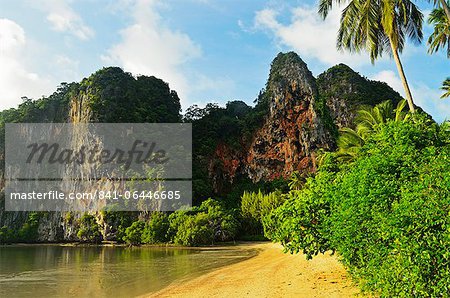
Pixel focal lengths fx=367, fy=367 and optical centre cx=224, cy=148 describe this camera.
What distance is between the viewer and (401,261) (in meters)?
5.62

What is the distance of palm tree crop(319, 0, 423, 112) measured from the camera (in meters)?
15.2

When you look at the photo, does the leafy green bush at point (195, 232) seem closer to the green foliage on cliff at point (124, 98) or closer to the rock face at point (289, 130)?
the rock face at point (289, 130)

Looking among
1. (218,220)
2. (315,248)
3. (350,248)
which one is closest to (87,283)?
(315,248)

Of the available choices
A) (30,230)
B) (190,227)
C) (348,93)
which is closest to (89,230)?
(30,230)

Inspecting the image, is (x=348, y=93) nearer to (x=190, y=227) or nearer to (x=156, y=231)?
(x=190, y=227)

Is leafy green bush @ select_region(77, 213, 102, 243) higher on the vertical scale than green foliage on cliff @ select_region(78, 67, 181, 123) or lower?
lower

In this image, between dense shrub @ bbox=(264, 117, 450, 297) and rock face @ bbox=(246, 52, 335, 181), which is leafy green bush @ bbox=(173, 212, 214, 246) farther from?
dense shrub @ bbox=(264, 117, 450, 297)

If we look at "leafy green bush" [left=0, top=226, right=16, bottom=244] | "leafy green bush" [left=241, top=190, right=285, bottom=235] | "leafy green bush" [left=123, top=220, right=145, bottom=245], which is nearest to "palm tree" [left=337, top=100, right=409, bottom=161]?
"leafy green bush" [left=241, top=190, right=285, bottom=235]

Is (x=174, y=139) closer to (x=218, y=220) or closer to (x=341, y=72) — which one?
(x=218, y=220)

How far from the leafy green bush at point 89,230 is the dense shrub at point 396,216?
6060 centimetres

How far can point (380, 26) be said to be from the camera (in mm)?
16281

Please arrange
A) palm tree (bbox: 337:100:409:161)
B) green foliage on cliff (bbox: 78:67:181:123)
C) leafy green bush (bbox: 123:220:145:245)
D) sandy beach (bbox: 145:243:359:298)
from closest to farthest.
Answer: sandy beach (bbox: 145:243:359:298) < palm tree (bbox: 337:100:409:161) < leafy green bush (bbox: 123:220:145:245) < green foliage on cliff (bbox: 78:67:181:123)

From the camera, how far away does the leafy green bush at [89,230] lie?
64688 mm

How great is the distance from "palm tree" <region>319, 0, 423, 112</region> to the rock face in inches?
2080
